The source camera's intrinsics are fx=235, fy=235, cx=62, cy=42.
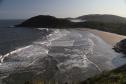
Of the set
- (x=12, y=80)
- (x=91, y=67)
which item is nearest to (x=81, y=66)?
(x=91, y=67)

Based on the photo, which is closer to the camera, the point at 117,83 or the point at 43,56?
the point at 117,83

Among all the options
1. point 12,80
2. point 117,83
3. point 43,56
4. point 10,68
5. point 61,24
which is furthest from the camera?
point 61,24

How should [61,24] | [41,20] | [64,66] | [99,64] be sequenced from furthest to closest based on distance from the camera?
1. [41,20]
2. [61,24]
3. [99,64]
4. [64,66]

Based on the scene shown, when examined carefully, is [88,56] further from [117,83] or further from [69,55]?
[117,83]

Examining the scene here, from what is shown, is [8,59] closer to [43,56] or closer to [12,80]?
[43,56]

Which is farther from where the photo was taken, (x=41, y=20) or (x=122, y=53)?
(x=41, y=20)

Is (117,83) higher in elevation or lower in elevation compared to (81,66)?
higher

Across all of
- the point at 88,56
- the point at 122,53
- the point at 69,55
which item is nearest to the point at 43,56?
the point at 69,55

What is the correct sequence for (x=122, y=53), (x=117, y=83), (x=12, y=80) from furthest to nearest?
(x=122, y=53), (x=12, y=80), (x=117, y=83)

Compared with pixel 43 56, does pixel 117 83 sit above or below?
above
